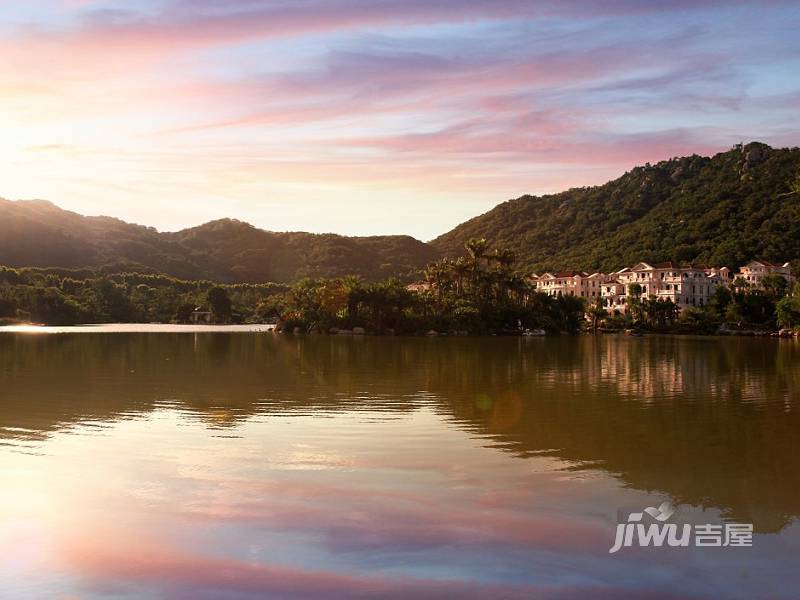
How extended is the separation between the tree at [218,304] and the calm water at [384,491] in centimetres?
11850

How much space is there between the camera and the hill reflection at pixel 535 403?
45.5 feet

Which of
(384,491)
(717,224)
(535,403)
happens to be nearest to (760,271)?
(717,224)

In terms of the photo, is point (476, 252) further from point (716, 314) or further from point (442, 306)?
point (716, 314)

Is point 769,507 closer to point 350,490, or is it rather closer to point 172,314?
point 350,490

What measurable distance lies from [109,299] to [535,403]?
5241 inches

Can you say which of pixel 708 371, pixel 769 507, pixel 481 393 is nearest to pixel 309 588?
pixel 769 507

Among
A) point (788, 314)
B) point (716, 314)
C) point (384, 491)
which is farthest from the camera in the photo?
point (716, 314)

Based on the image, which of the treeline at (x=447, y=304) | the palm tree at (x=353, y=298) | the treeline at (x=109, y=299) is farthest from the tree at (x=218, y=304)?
the palm tree at (x=353, y=298)

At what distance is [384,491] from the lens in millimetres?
12031

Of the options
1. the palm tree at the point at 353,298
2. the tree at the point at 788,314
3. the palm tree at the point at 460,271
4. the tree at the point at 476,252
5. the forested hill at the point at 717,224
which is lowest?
the tree at the point at 788,314

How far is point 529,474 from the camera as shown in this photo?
13.3 metres

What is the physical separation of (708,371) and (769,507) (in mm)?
28968

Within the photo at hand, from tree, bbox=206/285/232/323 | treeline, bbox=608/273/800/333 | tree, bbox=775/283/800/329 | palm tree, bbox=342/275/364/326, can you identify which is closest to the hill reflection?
palm tree, bbox=342/275/364/326

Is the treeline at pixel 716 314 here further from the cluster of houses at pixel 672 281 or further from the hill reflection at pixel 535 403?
the hill reflection at pixel 535 403
